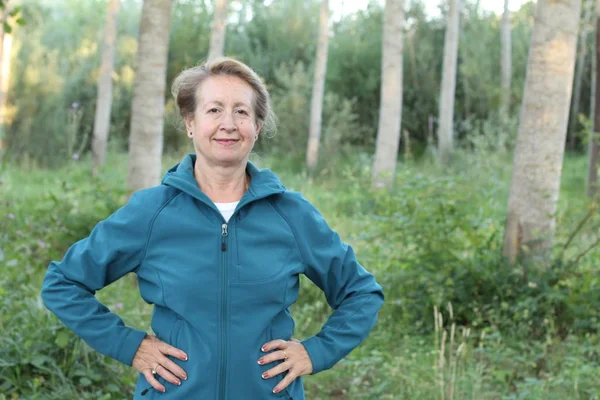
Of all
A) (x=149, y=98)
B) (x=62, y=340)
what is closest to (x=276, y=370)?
(x=62, y=340)

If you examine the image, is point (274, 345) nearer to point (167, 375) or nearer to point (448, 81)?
point (167, 375)

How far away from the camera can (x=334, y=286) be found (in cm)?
278

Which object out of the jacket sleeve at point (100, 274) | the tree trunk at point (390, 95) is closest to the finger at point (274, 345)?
the jacket sleeve at point (100, 274)

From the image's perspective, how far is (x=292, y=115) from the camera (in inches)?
957

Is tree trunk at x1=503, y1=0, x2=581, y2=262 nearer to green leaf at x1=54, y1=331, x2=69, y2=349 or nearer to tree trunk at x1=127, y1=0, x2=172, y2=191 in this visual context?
tree trunk at x1=127, y1=0, x2=172, y2=191

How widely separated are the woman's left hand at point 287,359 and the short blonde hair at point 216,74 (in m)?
0.76

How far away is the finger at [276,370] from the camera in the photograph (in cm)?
256

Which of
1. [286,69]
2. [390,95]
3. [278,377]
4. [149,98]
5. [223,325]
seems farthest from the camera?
[286,69]

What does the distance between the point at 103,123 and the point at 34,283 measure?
1221cm

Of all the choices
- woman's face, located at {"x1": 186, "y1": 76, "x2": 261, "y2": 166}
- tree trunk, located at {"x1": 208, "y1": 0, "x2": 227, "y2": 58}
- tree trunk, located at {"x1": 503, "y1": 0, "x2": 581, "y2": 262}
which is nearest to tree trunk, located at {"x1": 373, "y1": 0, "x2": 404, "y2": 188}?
tree trunk, located at {"x1": 208, "y1": 0, "x2": 227, "y2": 58}

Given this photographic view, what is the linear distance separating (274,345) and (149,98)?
5441mm

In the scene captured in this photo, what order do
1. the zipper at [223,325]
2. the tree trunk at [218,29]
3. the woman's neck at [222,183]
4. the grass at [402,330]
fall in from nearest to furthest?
the zipper at [223,325] < the woman's neck at [222,183] < the grass at [402,330] < the tree trunk at [218,29]

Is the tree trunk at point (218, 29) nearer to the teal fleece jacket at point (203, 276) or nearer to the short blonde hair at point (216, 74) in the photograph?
the short blonde hair at point (216, 74)

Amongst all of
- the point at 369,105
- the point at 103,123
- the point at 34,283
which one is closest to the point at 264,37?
the point at 369,105
